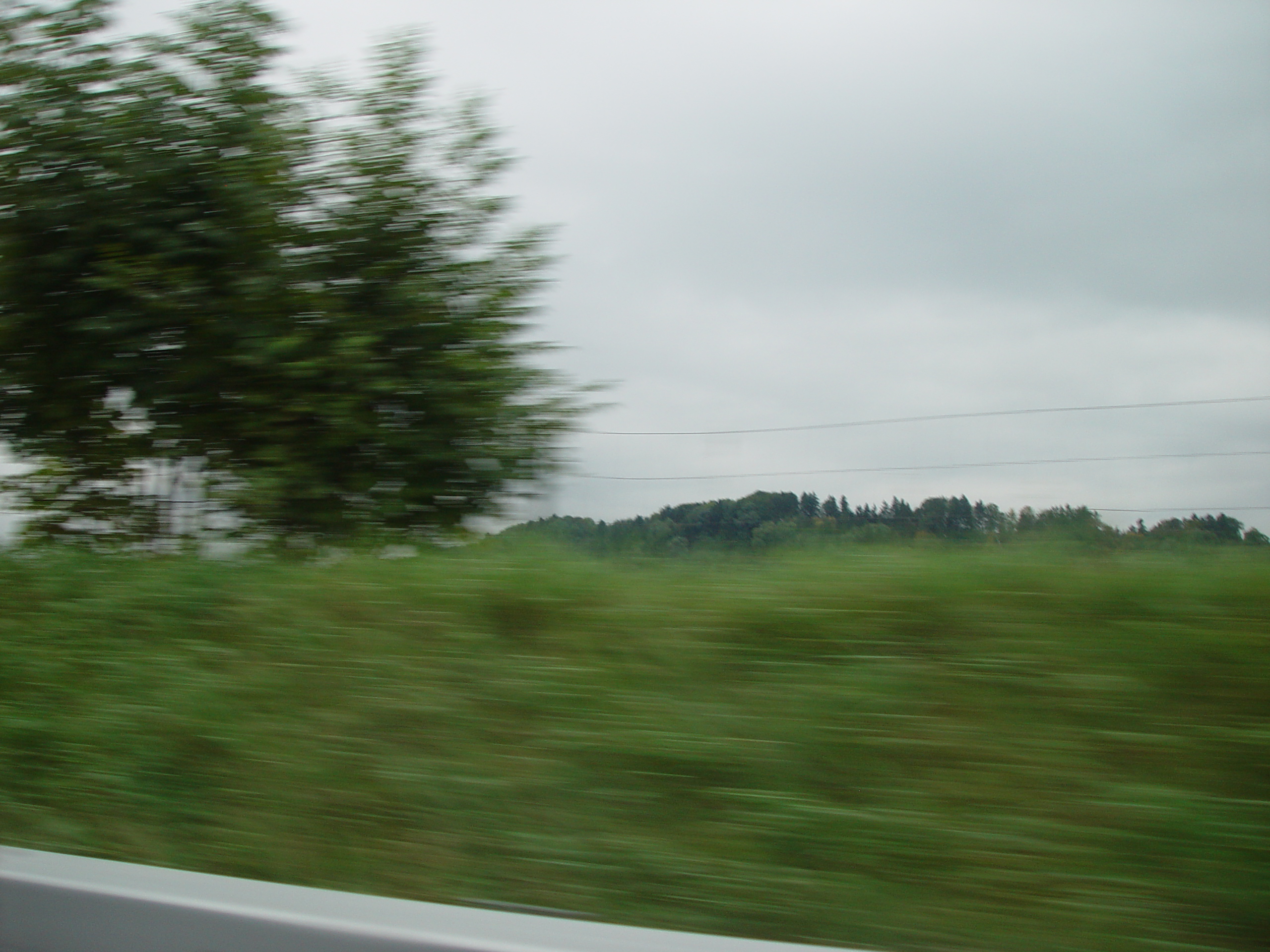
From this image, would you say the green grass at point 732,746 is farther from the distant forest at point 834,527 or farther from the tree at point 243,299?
the tree at point 243,299

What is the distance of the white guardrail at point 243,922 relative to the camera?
6.48ft

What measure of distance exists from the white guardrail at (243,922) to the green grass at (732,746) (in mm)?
638

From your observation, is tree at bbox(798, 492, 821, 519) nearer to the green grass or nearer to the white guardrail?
the green grass

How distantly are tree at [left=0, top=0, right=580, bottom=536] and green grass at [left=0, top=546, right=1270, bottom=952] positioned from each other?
11.5ft

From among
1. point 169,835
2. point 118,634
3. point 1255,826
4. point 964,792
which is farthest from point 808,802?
point 118,634

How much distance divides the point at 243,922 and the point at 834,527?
3.02m

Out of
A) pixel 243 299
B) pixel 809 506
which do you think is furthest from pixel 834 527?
pixel 243 299

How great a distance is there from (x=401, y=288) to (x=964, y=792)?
635cm

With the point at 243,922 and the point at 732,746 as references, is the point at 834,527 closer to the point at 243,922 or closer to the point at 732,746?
the point at 732,746

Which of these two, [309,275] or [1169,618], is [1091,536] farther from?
[309,275]

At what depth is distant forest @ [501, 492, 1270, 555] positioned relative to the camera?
12.2 feet

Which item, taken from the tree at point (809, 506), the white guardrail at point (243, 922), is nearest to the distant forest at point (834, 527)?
the tree at point (809, 506)

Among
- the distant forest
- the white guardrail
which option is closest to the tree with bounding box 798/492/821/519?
the distant forest

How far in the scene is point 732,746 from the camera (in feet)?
9.63
